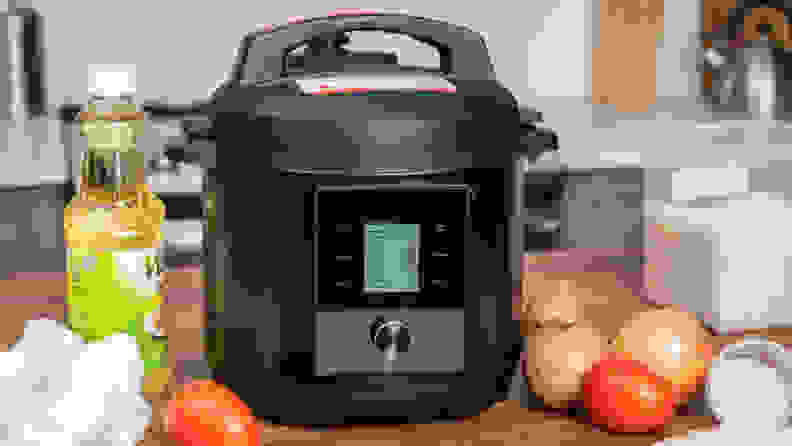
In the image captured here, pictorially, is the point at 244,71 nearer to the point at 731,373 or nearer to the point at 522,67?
the point at 731,373

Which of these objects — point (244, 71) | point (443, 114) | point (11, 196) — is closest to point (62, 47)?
point (11, 196)

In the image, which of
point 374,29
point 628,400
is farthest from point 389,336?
point 374,29

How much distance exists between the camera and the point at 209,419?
0.61m

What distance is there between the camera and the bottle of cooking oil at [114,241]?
2.36 feet

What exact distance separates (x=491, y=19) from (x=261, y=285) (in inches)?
99.1

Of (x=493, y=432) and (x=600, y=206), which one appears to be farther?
(x=600, y=206)

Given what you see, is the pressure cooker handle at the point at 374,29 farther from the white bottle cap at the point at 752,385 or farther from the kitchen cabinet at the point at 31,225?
the kitchen cabinet at the point at 31,225

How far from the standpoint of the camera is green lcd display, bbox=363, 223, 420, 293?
2.26ft

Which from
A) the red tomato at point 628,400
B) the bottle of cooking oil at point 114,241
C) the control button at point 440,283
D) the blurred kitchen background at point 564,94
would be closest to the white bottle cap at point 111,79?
the bottle of cooking oil at point 114,241

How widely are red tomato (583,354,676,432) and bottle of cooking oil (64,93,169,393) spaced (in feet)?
1.13

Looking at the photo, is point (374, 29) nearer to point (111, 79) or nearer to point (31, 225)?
point (111, 79)

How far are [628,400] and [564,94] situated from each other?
2.58m

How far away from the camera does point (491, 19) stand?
10.1 feet

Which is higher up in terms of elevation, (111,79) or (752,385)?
(111,79)
